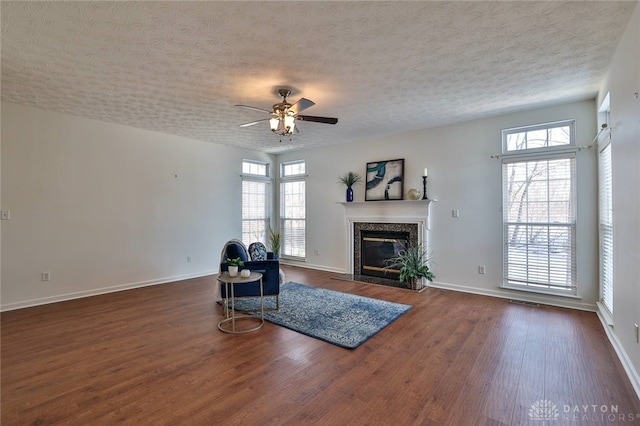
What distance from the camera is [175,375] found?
245cm

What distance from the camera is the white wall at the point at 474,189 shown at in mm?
3992

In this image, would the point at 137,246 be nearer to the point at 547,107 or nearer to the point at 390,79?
the point at 390,79

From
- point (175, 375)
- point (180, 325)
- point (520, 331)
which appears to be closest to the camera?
point (175, 375)

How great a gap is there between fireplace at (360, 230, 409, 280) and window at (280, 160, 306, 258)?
172cm

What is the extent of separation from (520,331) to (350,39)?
11.2ft

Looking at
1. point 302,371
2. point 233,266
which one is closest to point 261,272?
point 233,266

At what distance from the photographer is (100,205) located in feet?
16.0

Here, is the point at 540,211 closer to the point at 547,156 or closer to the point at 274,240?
the point at 547,156

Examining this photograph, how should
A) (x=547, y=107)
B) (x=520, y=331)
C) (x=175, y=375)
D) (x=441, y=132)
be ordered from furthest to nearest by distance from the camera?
(x=441, y=132) → (x=547, y=107) → (x=520, y=331) → (x=175, y=375)

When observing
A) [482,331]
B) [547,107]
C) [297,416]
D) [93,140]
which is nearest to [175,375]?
[297,416]

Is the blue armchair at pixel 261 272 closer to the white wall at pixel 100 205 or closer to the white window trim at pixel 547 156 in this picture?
the white wall at pixel 100 205

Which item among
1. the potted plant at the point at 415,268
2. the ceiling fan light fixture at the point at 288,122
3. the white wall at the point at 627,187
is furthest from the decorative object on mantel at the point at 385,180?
the white wall at the point at 627,187

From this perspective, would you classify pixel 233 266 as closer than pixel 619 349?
No

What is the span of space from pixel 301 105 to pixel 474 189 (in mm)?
3231
